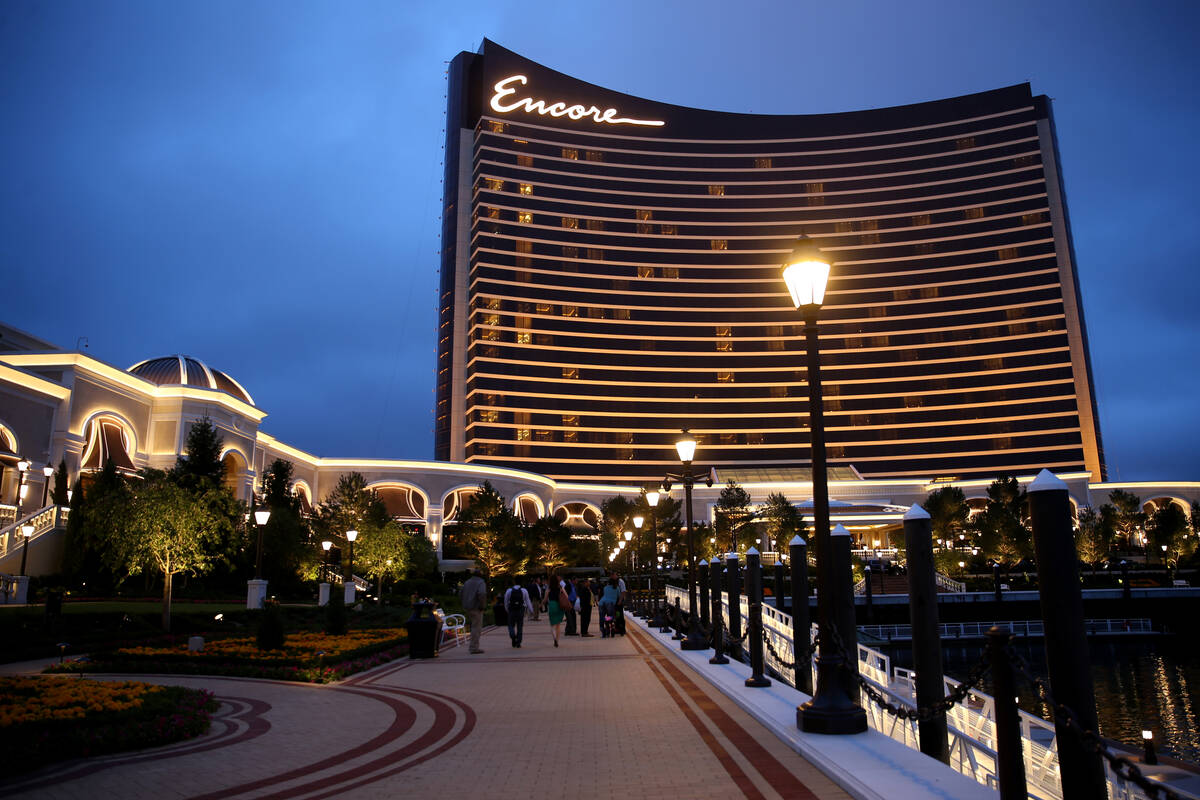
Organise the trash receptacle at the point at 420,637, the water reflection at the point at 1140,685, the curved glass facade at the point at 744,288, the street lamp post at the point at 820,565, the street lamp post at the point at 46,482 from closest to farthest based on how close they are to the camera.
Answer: the street lamp post at the point at 820,565
the trash receptacle at the point at 420,637
the water reflection at the point at 1140,685
the street lamp post at the point at 46,482
the curved glass facade at the point at 744,288

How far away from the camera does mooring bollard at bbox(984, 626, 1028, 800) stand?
4.88m

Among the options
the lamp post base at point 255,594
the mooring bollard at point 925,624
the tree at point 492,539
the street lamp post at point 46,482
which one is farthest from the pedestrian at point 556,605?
the tree at point 492,539

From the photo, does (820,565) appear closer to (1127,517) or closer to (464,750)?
(464,750)

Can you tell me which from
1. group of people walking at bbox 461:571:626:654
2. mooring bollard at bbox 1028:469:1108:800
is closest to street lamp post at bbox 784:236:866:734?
mooring bollard at bbox 1028:469:1108:800

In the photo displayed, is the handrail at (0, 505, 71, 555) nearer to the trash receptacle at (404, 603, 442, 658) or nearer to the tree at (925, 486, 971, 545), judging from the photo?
the trash receptacle at (404, 603, 442, 658)

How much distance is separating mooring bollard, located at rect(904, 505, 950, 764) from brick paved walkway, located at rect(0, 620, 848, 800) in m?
1.43

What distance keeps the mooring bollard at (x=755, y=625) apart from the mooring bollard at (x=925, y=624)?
13.2 ft

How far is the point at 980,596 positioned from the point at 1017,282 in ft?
289

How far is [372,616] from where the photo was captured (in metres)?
30.1

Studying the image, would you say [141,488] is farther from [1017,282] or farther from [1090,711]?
[1017,282]

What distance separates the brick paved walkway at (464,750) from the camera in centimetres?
677

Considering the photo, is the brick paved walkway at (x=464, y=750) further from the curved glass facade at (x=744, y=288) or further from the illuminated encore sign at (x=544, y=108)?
the illuminated encore sign at (x=544, y=108)

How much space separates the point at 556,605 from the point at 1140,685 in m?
19.6

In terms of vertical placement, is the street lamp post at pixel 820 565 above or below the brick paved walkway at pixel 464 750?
above
